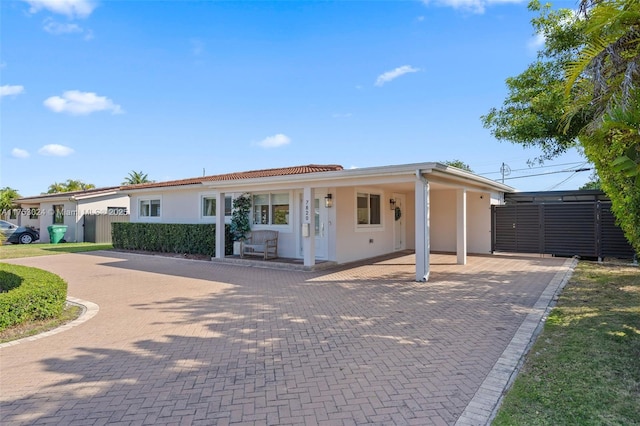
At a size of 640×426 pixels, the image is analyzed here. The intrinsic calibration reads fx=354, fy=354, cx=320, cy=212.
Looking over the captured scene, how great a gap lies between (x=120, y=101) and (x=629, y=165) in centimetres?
1706

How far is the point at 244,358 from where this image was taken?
4.42m

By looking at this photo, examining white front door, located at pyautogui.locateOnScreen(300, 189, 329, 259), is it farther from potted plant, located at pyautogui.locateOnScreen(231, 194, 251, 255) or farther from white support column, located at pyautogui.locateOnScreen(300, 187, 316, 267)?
potted plant, located at pyautogui.locateOnScreen(231, 194, 251, 255)

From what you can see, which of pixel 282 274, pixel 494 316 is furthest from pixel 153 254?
pixel 494 316

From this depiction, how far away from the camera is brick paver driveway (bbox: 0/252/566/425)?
326 centimetres

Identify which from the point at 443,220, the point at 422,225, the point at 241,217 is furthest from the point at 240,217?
the point at 443,220

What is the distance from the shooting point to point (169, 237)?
51.5 ft

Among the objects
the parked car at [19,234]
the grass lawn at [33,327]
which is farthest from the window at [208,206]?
the parked car at [19,234]

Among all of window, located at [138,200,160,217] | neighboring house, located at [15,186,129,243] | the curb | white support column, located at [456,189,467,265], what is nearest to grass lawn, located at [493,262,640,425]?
the curb

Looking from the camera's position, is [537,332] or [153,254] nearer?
[537,332]

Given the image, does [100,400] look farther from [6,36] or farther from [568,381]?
[6,36]

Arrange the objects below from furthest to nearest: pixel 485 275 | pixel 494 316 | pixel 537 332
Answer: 1. pixel 485 275
2. pixel 494 316
3. pixel 537 332

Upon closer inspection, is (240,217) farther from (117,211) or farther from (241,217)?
(117,211)

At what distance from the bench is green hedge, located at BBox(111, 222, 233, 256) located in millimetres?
1296

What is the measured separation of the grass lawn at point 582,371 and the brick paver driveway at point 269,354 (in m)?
0.46
